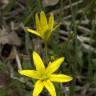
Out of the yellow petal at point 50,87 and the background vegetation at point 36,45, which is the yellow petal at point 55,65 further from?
the background vegetation at point 36,45

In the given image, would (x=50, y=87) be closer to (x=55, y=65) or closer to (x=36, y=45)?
(x=55, y=65)

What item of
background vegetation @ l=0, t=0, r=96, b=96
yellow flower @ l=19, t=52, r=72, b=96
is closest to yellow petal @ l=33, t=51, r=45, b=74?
yellow flower @ l=19, t=52, r=72, b=96

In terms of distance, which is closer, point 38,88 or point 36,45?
point 38,88

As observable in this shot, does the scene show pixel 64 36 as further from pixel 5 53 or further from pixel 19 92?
pixel 19 92

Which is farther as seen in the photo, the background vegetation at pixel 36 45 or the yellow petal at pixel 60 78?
the background vegetation at pixel 36 45

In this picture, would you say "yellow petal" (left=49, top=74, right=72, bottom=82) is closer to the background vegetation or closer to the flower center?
the flower center

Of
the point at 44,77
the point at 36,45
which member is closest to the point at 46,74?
the point at 44,77

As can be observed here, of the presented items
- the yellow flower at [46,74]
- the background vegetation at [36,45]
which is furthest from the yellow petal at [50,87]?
the background vegetation at [36,45]

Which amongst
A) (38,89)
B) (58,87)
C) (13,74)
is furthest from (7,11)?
(38,89)

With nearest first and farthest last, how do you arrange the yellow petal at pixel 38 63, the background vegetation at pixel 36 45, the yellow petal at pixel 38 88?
the yellow petal at pixel 38 88 → the yellow petal at pixel 38 63 → the background vegetation at pixel 36 45
